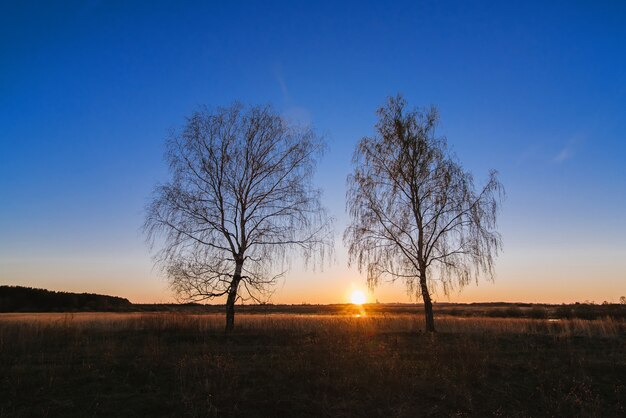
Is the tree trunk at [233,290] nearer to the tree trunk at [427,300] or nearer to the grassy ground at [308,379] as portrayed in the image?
the grassy ground at [308,379]

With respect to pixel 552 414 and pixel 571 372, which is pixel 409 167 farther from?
pixel 552 414

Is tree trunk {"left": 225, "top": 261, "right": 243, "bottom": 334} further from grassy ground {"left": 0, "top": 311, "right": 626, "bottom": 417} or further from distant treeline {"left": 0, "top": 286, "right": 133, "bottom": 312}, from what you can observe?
distant treeline {"left": 0, "top": 286, "right": 133, "bottom": 312}

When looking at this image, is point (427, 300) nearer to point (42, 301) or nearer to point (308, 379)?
point (308, 379)

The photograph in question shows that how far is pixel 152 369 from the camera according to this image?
456 inches

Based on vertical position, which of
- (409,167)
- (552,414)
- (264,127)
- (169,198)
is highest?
(264,127)

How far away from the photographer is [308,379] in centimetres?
1091

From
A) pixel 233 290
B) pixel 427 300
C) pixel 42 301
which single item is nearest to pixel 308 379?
pixel 233 290

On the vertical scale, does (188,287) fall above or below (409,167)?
below

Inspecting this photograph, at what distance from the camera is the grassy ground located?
30.5ft

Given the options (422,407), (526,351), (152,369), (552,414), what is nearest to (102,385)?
(152,369)

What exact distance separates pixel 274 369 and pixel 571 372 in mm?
8892

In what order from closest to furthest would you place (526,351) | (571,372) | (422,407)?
(422,407) → (571,372) → (526,351)

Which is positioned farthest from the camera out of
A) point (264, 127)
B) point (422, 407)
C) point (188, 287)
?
point (264, 127)

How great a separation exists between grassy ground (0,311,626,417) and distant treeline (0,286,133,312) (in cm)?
3517
